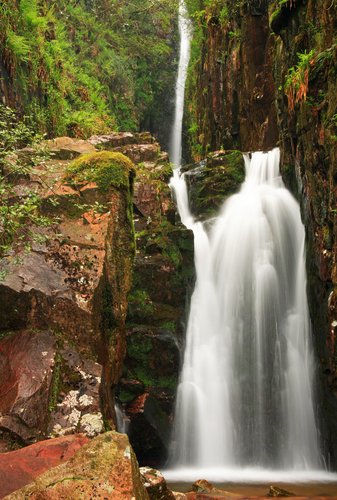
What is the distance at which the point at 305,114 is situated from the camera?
1143cm

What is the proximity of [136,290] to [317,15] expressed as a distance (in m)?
7.85

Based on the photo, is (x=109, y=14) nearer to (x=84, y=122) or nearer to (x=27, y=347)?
(x=84, y=122)

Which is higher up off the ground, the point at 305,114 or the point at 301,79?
the point at 301,79

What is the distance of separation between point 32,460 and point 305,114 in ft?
32.1

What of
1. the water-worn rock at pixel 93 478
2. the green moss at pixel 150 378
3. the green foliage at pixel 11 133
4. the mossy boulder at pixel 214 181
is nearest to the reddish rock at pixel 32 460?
the water-worn rock at pixel 93 478

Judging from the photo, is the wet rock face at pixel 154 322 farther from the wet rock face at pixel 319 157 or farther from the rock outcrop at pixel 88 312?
the wet rock face at pixel 319 157

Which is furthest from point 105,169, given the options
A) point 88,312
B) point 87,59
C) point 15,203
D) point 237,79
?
point 87,59

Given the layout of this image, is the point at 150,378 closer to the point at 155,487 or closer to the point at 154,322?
the point at 154,322

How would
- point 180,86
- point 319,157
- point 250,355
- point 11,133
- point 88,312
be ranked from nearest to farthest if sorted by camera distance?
point 11,133 → point 88,312 → point 319,157 → point 250,355 → point 180,86

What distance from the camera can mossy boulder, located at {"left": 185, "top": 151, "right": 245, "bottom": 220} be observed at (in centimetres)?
1650

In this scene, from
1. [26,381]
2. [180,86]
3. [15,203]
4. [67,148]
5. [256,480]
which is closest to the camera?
[26,381]

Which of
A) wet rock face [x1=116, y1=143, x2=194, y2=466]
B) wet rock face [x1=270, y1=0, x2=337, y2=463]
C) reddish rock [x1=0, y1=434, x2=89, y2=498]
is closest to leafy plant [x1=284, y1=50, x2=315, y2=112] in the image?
wet rock face [x1=270, y1=0, x2=337, y2=463]

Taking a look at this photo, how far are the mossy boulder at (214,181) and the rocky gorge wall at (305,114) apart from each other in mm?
1909

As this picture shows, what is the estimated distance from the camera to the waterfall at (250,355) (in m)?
11.0
